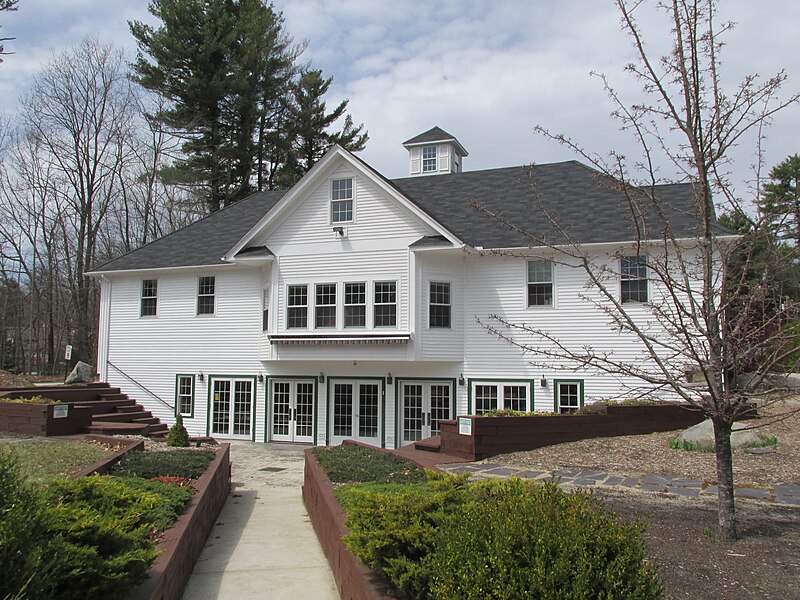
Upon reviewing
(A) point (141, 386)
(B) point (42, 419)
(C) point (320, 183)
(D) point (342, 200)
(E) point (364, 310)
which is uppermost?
(C) point (320, 183)

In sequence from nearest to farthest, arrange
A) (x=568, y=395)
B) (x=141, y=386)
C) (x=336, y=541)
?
(x=336, y=541) → (x=568, y=395) → (x=141, y=386)

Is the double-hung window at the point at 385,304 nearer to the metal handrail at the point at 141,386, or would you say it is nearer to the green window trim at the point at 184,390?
the green window trim at the point at 184,390

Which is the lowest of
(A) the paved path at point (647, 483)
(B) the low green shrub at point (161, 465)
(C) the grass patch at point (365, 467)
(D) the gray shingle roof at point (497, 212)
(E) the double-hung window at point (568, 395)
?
(A) the paved path at point (647, 483)

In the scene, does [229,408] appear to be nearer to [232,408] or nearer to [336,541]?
[232,408]

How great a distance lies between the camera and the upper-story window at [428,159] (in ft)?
88.6

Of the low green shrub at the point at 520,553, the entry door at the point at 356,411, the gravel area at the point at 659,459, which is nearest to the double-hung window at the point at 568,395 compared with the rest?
the gravel area at the point at 659,459

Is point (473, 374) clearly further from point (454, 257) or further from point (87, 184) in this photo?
point (87, 184)

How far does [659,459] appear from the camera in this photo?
13242mm

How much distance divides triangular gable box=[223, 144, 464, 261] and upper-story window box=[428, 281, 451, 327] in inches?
66.1

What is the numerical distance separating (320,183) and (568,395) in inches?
388

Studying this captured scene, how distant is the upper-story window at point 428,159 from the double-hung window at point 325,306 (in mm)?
9023

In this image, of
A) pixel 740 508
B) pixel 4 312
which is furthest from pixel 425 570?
pixel 4 312

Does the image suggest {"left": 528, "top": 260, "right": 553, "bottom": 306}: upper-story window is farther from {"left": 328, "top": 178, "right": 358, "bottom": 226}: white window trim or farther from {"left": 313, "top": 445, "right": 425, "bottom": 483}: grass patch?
{"left": 313, "top": 445, "right": 425, "bottom": 483}: grass patch

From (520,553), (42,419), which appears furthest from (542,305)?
(520,553)
